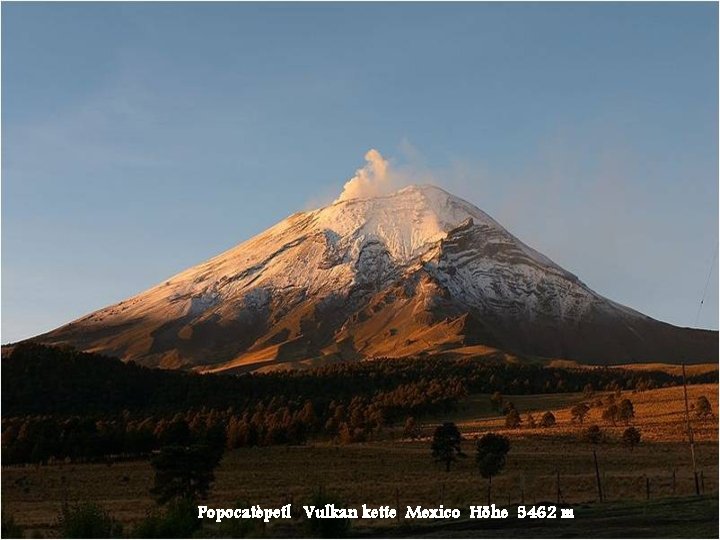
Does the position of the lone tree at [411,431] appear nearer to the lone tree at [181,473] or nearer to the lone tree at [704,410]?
the lone tree at [704,410]

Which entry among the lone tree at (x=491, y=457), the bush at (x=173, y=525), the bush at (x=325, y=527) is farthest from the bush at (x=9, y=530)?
the lone tree at (x=491, y=457)

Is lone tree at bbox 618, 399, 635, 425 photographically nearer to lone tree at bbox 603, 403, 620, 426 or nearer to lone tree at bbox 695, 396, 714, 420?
lone tree at bbox 603, 403, 620, 426

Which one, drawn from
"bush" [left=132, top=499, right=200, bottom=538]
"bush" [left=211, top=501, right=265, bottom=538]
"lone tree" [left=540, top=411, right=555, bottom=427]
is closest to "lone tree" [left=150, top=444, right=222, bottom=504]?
"bush" [left=132, top=499, right=200, bottom=538]

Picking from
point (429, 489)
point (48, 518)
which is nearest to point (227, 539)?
point (48, 518)

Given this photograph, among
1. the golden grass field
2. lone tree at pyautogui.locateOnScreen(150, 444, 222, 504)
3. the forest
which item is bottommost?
the golden grass field

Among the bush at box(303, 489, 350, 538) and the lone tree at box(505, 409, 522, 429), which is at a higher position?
the lone tree at box(505, 409, 522, 429)

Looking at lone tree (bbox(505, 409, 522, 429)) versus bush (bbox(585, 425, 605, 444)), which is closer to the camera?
bush (bbox(585, 425, 605, 444))

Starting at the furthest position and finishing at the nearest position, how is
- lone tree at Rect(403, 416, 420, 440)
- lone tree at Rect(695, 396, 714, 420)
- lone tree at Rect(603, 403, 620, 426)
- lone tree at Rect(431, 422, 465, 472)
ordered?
lone tree at Rect(603, 403, 620, 426) → lone tree at Rect(695, 396, 714, 420) → lone tree at Rect(403, 416, 420, 440) → lone tree at Rect(431, 422, 465, 472)

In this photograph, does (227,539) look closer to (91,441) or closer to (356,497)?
(356,497)
